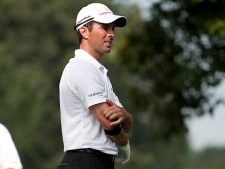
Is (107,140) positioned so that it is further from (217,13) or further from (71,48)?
(71,48)

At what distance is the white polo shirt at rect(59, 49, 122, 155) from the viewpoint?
311 inches

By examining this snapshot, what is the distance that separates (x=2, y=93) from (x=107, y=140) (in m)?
57.3

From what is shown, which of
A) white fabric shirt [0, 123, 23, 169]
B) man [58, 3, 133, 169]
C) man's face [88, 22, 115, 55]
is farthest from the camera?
white fabric shirt [0, 123, 23, 169]

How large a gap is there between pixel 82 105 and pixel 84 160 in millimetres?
370

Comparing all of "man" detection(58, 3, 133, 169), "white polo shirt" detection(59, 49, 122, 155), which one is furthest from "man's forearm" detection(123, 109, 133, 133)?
"white polo shirt" detection(59, 49, 122, 155)

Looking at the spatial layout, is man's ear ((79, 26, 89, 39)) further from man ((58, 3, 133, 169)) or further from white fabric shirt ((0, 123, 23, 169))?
white fabric shirt ((0, 123, 23, 169))

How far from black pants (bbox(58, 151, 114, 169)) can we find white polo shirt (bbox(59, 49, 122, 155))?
0.16 feet

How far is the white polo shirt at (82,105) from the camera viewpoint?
25.9 ft

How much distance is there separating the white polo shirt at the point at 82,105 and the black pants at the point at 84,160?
1.9 inches

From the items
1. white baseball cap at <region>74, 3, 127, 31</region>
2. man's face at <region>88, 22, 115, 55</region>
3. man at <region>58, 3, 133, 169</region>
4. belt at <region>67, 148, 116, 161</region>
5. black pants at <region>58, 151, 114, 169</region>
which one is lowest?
black pants at <region>58, 151, 114, 169</region>

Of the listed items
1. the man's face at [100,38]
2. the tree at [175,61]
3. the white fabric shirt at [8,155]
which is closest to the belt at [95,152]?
the man's face at [100,38]

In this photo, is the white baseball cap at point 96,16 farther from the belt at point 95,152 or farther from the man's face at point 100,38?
the belt at point 95,152

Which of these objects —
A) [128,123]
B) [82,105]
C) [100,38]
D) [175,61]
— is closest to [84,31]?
[100,38]

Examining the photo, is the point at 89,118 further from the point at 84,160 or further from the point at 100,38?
the point at 100,38
